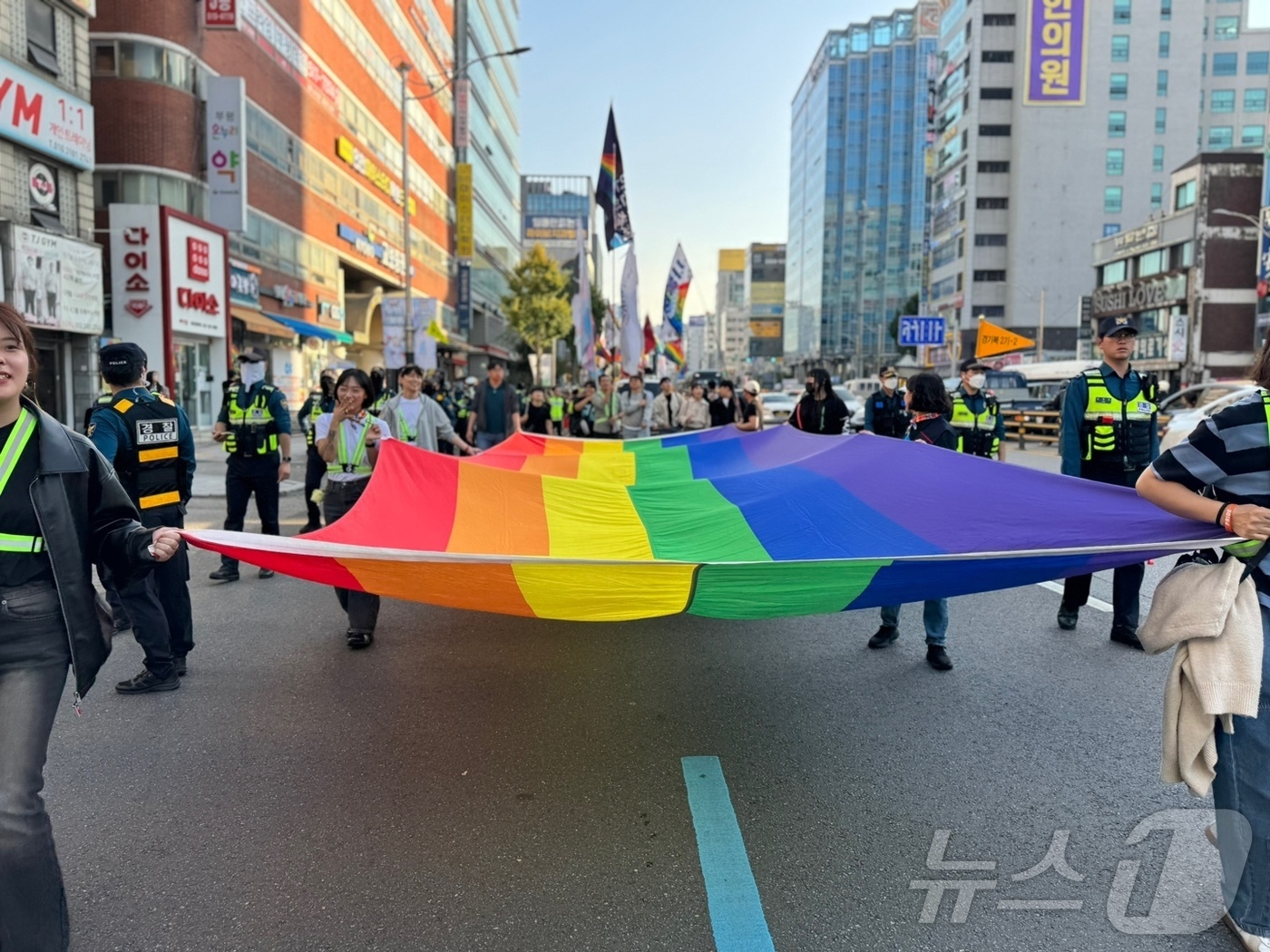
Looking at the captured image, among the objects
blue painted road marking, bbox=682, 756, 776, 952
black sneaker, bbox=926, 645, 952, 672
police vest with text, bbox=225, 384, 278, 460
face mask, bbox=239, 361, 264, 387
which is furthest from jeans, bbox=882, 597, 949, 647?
face mask, bbox=239, 361, 264, 387

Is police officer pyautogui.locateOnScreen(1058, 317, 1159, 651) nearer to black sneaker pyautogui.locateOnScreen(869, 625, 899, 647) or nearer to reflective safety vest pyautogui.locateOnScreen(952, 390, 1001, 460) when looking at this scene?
black sneaker pyautogui.locateOnScreen(869, 625, 899, 647)

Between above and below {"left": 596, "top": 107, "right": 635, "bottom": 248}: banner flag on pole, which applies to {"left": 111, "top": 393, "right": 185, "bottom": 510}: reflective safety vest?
below

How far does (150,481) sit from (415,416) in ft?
10.1

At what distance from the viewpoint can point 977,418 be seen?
28.9 feet

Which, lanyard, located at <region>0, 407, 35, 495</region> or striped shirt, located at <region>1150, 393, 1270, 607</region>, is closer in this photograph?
lanyard, located at <region>0, 407, 35, 495</region>

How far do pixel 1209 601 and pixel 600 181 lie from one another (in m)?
21.2

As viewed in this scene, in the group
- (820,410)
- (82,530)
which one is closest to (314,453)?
(820,410)

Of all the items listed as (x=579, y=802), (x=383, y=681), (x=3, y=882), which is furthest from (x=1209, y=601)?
(x=383, y=681)

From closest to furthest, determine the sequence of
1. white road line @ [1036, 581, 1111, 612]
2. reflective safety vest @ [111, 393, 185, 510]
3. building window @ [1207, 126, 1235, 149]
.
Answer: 1. reflective safety vest @ [111, 393, 185, 510]
2. white road line @ [1036, 581, 1111, 612]
3. building window @ [1207, 126, 1235, 149]

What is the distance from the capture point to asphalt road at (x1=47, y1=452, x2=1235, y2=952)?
289cm

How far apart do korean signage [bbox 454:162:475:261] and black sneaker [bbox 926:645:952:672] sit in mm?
52459

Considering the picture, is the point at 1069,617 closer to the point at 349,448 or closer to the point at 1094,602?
the point at 1094,602

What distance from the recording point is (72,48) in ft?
62.5

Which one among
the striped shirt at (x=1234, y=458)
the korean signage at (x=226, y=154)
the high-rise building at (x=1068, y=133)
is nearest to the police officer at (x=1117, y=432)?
the striped shirt at (x=1234, y=458)
